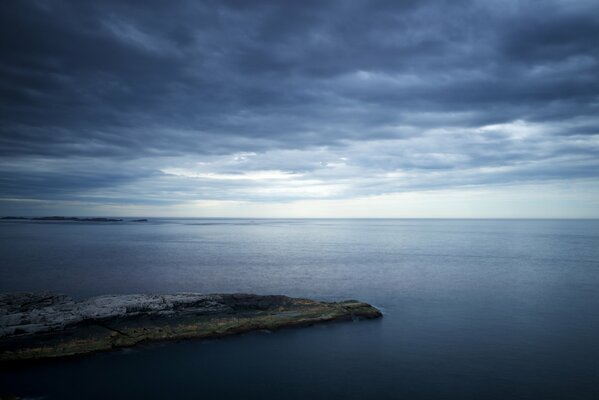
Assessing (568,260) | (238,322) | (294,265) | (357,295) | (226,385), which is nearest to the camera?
(226,385)

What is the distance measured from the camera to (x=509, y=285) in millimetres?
37406

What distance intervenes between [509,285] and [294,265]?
25928 millimetres

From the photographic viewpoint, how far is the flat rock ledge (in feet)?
62.7

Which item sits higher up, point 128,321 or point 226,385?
point 128,321

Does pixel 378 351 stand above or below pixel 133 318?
below

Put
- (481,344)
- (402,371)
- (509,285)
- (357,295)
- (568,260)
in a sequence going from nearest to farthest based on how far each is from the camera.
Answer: (402,371) → (481,344) → (357,295) → (509,285) → (568,260)

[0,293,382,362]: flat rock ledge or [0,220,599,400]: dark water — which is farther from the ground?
[0,293,382,362]: flat rock ledge

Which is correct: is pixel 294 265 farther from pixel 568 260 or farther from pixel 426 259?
pixel 568 260

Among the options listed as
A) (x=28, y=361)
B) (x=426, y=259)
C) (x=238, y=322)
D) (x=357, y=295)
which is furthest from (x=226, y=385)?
(x=426, y=259)

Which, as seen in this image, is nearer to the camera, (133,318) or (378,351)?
(378,351)

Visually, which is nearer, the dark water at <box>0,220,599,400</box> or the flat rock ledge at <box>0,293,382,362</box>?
the dark water at <box>0,220,599,400</box>

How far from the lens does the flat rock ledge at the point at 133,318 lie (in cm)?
1911

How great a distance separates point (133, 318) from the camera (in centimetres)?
2248

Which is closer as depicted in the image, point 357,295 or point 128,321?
point 128,321
